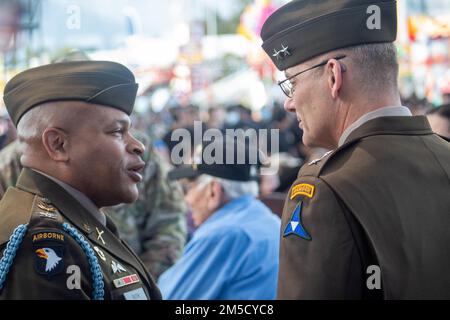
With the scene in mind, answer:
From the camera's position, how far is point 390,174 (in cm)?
196

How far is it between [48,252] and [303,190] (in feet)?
2.41

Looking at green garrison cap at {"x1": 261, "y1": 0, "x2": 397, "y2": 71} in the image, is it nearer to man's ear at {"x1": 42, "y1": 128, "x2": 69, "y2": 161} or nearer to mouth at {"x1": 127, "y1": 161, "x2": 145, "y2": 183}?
mouth at {"x1": 127, "y1": 161, "x2": 145, "y2": 183}

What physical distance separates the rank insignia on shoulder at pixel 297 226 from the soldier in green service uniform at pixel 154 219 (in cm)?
261

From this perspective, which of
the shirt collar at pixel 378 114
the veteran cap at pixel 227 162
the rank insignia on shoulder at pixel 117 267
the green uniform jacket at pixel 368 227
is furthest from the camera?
the veteran cap at pixel 227 162

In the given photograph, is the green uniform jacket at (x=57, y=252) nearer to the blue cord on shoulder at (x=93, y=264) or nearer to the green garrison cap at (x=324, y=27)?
the blue cord on shoulder at (x=93, y=264)

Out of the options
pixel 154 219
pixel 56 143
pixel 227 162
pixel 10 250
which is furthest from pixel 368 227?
pixel 154 219

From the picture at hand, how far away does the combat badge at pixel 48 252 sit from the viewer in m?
2.00

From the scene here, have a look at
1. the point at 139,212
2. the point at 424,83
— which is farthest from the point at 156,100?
the point at 139,212

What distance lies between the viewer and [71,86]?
2.42 metres

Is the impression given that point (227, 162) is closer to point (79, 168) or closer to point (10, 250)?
point (79, 168)

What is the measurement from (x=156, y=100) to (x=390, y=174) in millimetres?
23934

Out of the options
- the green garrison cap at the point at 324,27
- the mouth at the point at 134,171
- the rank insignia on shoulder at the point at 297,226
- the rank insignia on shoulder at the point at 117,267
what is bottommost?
the rank insignia on shoulder at the point at 117,267

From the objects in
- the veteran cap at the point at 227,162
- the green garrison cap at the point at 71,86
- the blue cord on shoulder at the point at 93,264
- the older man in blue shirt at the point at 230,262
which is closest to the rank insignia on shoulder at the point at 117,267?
the blue cord on shoulder at the point at 93,264
